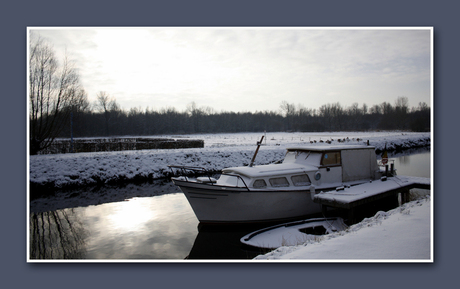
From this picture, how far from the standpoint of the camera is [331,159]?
10.5 meters

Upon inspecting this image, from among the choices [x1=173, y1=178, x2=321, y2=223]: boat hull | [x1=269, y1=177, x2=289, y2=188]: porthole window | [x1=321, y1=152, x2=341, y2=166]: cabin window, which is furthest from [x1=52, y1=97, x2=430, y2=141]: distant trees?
[x1=173, y1=178, x2=321, y2=223]: boat hull

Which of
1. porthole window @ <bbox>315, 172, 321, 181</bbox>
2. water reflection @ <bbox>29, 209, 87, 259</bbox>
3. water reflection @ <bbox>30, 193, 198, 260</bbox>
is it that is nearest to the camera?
water reflection @ <bbox>29, 209, 87, 259</bbox>

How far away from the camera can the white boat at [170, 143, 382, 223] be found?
8.62 meters

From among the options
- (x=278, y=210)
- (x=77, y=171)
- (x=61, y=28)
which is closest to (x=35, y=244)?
(x=61, y=28)

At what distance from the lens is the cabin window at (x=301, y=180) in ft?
31.7

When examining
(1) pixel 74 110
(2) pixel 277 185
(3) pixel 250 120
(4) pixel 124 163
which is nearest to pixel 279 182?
(2) pixel 277 185

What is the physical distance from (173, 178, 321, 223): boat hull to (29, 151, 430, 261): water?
0.43 metres

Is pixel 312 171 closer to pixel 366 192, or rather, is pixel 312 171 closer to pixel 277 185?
pixel 277 185

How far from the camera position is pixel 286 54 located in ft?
22.3

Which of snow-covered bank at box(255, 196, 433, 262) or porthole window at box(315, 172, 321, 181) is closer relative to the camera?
snow-covered bank at box(255, 196, 433, 262)

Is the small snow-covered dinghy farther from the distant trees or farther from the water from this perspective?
the distant trees

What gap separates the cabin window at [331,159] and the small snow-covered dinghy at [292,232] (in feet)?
7.07

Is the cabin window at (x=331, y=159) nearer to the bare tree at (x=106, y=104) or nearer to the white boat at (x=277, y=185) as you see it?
the white boat at (x=277, y=185)

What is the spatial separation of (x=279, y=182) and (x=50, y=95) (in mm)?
10076
